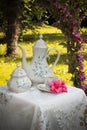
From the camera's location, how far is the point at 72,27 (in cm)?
514

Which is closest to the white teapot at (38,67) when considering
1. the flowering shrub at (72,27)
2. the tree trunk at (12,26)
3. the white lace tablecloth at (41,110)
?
the white lace tablecloth at (41,110)

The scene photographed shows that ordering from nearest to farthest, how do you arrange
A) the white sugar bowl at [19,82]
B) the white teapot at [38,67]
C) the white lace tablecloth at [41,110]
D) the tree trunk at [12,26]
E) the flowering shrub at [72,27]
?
the white lace tablecloth at [41,110] → the white sugar bowl at [19,82] → the white teapot at [38,67] → the flowering shrub at [72,27] → the tree trunk at [12,26]

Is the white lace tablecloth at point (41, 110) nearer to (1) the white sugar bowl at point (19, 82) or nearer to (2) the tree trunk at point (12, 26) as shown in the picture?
(1) the white sugar bowl at point (19, 82)

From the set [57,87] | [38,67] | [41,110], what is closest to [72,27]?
[38,67]

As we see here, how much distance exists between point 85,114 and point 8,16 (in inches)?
289

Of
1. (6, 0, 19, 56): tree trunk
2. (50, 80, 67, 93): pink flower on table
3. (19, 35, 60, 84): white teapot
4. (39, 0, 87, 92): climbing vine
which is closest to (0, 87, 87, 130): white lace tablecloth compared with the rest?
(50, 80, 67, 93): pink flower on table

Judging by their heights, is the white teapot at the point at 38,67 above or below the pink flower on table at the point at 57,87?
above

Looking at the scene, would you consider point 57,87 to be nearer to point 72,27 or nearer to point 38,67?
point 38,67

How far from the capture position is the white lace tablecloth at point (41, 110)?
11.7ft

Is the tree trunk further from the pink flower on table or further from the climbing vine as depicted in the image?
the pink flower on table

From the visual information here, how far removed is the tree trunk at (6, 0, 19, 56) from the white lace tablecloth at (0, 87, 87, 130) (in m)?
6.92

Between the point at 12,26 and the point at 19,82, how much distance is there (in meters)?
7.17

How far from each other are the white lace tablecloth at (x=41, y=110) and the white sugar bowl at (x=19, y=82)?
60 mm

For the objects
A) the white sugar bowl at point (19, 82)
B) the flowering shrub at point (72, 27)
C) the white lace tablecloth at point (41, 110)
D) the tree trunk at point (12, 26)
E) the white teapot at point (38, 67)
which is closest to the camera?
the white lace tablecloth at point (41, 110)
